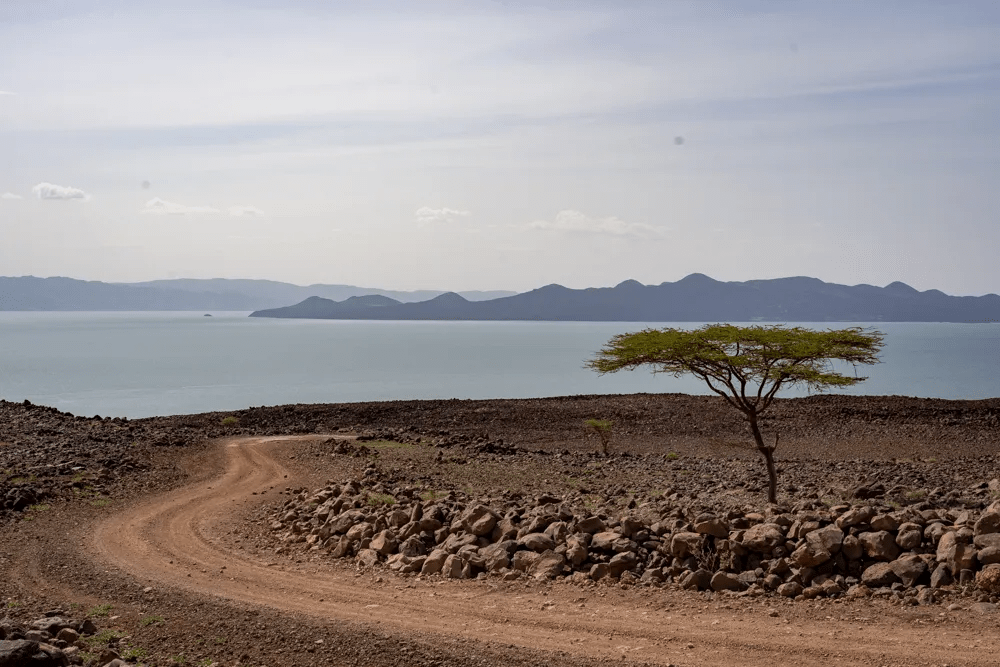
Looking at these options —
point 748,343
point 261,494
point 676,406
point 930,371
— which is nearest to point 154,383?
point 676,406

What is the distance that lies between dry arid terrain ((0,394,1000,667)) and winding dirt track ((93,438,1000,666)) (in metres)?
0.04

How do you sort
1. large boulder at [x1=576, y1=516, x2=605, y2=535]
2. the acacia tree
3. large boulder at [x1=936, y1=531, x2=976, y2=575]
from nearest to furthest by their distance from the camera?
large boulder at [x1=936, y1=531, x2=976, y2=575] < large boulder at [x1=576, y1=516, x2=605, y2=535] < the acacia tree

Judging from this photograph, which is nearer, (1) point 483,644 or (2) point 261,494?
(1) point 483,644

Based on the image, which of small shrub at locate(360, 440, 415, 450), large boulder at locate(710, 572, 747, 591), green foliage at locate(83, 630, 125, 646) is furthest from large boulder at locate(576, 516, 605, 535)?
small shrub at locate(360, 440, 415, 450)

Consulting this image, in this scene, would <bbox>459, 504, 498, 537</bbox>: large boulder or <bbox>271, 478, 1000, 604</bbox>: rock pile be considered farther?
<bbox>459, 504, 498, 537</bbox>: large boulder

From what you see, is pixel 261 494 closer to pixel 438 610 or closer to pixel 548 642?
pixel 438 610

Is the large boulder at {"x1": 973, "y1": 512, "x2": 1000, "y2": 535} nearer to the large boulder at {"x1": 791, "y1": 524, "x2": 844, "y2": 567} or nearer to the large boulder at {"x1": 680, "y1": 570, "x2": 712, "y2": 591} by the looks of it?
the large boulder at {"x1": 791, "y1": 524, "x2": 844, "y2": 567}

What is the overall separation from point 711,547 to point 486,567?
3452 millimetres

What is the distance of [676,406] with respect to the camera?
45.1 metres

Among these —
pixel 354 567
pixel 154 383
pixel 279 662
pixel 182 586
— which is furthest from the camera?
pixel 154 383

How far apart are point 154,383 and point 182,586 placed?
9401 centimetres

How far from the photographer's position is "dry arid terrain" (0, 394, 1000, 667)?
31.9 ft

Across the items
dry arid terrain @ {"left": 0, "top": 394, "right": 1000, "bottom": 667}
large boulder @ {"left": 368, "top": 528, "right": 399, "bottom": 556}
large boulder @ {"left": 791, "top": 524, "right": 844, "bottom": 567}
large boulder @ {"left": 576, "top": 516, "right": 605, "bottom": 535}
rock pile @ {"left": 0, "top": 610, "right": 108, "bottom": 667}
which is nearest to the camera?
rock pile @ {"left": 0, "top": 610, "right": 108, "bottom": 667}

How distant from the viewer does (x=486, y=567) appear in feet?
41.9
